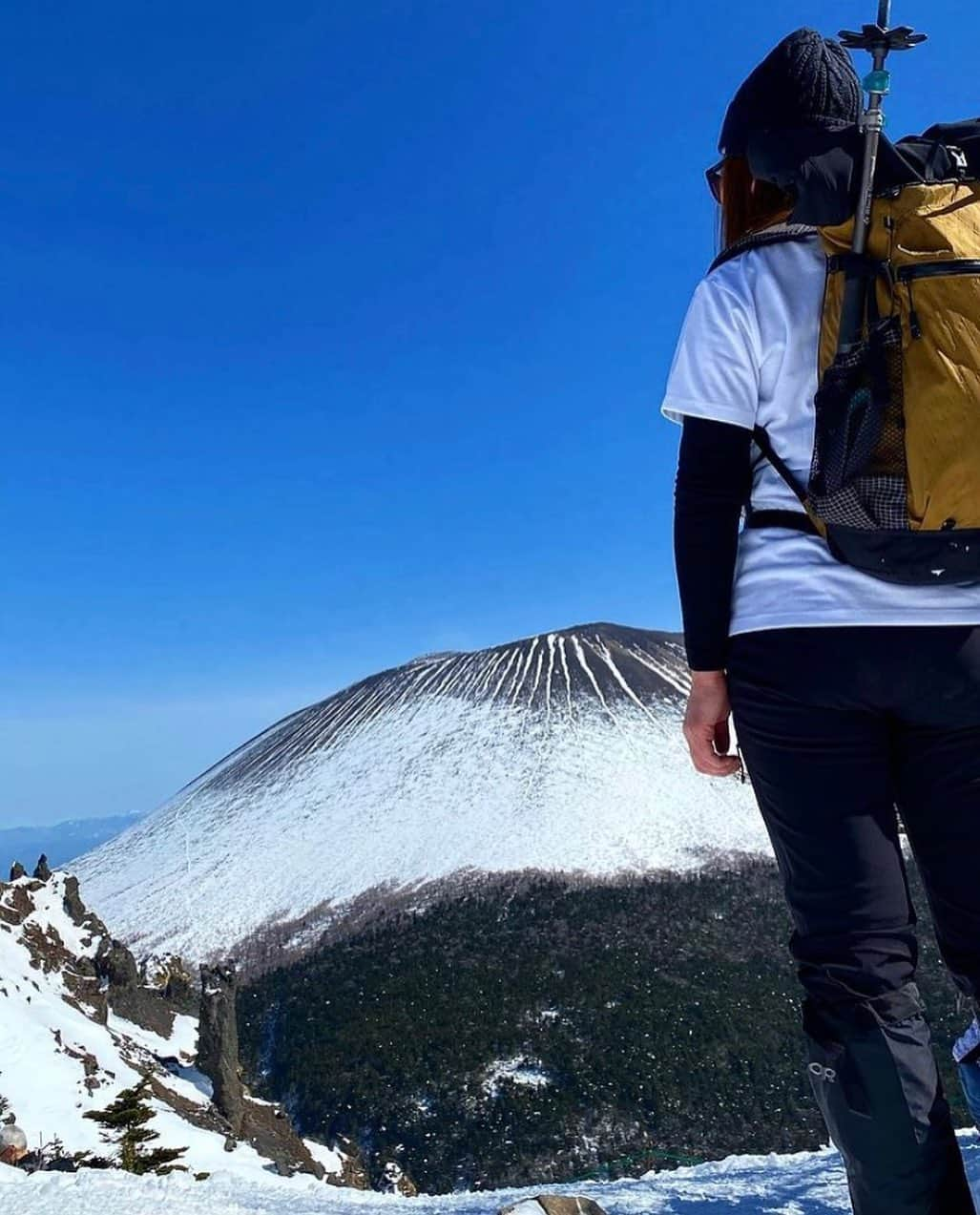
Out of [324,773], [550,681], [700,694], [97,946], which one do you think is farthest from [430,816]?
[700,694]

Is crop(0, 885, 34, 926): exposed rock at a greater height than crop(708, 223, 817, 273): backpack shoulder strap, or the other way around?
crop(708, 223, 817, 273): backpack shoulder strap

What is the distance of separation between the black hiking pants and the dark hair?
1.01m

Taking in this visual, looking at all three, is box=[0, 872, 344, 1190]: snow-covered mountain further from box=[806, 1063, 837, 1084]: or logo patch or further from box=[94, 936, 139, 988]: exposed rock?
box=[806, 1063, 837, 1084]: or logo patch

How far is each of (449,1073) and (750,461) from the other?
1618 inches

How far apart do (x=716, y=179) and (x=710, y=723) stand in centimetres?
136

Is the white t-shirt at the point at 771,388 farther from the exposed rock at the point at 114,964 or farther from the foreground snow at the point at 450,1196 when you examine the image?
the exposed rock at the point at 114,964

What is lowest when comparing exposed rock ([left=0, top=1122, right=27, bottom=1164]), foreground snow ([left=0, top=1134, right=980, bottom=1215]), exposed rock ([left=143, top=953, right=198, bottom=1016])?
exposed rock ([left=143, top=953, right=198, bottom=1016])

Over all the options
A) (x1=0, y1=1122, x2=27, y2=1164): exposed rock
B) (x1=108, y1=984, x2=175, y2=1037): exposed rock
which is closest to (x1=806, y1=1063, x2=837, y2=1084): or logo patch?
(x1=0, y1=1122, x2=27, y2=1164): exposed rock

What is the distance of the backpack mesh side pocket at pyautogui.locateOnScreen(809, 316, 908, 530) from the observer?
173 centimetres

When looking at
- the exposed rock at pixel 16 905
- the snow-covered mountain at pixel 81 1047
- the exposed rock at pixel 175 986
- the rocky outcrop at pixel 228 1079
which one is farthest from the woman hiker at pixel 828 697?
the exposed rock at pixel 175 986

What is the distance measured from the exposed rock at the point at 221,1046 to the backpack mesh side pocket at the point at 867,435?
27275 mm

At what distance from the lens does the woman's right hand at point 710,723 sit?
209 cm

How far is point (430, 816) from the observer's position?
197 feet

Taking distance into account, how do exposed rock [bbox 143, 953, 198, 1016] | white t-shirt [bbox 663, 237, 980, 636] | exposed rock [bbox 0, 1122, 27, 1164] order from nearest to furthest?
white t-shirt [bbox 663, 237, 980, 636] < exposed rock [bbox 0, 1122, 27, 1164] < exposed rock [bbox 143, 953, 198, 1016]
